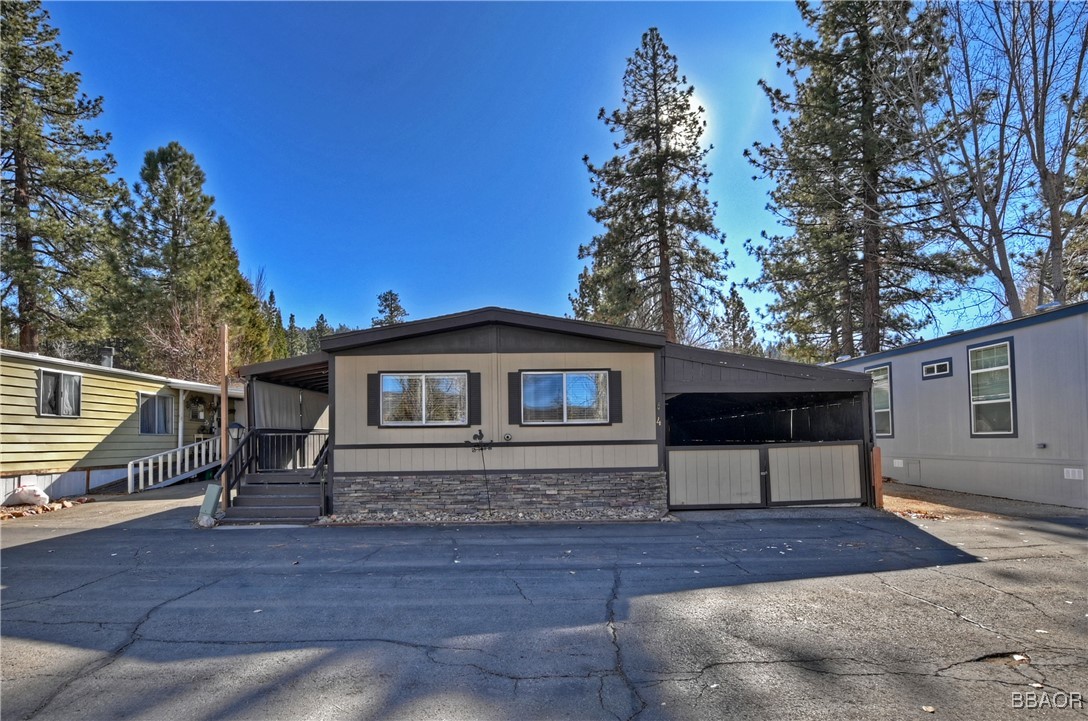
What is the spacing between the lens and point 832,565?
6219mm

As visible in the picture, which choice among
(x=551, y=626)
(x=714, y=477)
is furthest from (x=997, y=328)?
(x=551, y=626)

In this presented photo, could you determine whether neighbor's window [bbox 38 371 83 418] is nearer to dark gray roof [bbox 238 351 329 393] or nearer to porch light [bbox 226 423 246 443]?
porch light [bbox 226 423 246 443]

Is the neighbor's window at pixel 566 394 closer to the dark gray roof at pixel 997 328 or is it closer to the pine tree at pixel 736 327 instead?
the pine tree at pixel 736 327

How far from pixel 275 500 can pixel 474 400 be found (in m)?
3.83

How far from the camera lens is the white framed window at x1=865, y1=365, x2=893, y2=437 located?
13.9m

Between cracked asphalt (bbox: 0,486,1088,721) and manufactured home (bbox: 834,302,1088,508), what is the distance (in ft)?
8.23

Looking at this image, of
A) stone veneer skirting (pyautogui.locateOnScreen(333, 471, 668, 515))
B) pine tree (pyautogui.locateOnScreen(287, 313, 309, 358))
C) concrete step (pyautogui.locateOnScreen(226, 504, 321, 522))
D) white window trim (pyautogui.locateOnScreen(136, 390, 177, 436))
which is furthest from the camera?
pine tree (pyautogui.locateOnScreen(287, 313, 309, 358))

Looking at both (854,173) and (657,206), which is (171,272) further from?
(854,173)

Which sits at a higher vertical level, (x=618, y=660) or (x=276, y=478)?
(x=276, y=478)

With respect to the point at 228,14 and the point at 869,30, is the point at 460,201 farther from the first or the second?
the point at 869,30

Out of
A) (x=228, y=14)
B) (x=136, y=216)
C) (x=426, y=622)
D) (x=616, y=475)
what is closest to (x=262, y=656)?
(x=426, y=622)

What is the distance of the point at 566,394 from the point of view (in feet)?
31.7

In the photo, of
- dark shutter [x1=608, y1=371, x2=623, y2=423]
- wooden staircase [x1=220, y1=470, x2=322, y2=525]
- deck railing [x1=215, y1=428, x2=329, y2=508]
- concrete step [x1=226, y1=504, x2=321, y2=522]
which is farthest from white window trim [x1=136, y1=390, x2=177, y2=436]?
dark shutter [x1=608, y1=371, x2=623, y2=423]

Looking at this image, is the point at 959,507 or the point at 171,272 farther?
the point at 171,272
